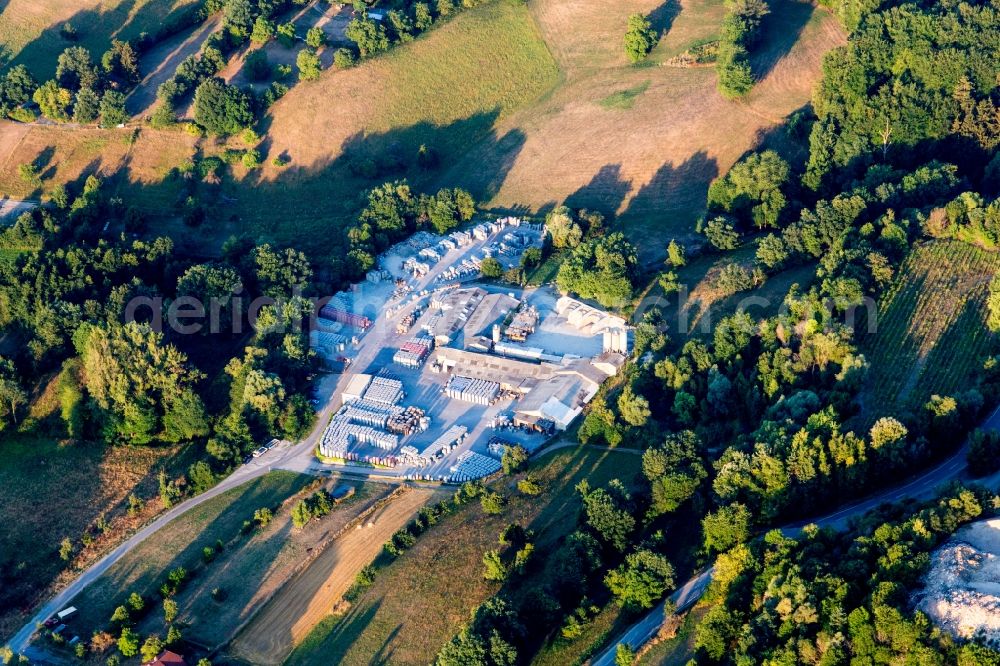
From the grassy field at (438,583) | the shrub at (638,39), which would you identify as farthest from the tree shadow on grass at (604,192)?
the grassy field at (438,583)

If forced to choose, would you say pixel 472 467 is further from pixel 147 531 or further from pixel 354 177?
pixel 354 177

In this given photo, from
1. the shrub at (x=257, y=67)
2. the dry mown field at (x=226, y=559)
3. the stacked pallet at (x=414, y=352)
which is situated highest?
the shrub at (x=257, y=67)

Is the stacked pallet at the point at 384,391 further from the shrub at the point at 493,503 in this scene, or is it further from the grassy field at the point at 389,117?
the grassy field at the point at 389,117

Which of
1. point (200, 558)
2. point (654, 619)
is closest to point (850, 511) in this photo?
point (654, 619)

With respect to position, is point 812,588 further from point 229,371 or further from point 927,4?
point 927,4

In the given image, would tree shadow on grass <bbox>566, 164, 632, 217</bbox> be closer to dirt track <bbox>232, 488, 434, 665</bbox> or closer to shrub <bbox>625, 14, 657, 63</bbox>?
shrub <bbox>625, 14, 657, 63</bbox>
